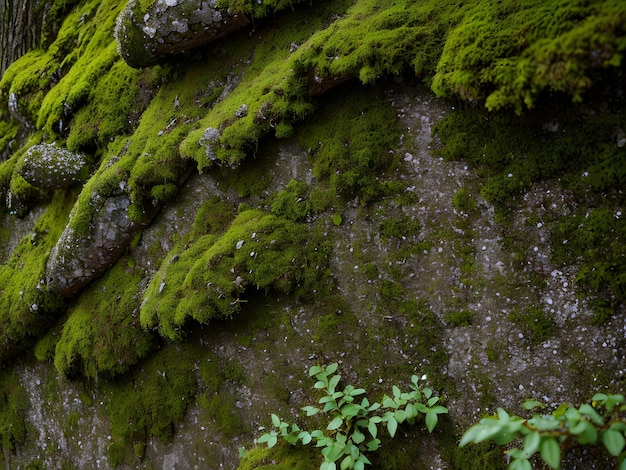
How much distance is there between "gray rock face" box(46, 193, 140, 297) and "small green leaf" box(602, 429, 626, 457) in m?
5.46

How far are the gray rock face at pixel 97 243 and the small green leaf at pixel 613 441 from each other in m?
5.46

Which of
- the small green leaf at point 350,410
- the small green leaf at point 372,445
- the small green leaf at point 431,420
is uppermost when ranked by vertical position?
the small green leaf at point 350,410

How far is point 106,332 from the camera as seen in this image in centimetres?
572

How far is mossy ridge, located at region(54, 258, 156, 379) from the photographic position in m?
5.49

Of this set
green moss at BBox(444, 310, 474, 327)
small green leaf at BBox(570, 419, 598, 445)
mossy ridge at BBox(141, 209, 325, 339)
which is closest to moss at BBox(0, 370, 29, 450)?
mossy ridge at BBox(141, 209, 325, 339)

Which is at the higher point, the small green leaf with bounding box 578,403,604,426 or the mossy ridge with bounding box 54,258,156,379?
the small green leaf with bounding box 578,403,604,426

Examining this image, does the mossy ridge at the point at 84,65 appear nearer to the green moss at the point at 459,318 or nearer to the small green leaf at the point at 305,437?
the small green leaf at the point at 305,437

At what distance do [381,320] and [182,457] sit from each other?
2.86 meters

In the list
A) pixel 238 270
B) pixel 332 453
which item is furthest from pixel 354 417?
pixel 238 270

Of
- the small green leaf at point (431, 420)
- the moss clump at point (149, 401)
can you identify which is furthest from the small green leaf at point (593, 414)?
the moss clump at point (149, 401)

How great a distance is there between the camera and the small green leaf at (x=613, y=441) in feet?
6.85

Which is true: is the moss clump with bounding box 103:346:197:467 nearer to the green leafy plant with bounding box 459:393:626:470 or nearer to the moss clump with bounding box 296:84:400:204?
the moss clump with bounding box 296:84:400:204

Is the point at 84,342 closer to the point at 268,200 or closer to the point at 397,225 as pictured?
the point at 268,200

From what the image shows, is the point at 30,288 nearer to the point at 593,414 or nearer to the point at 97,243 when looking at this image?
the point at 97,243
